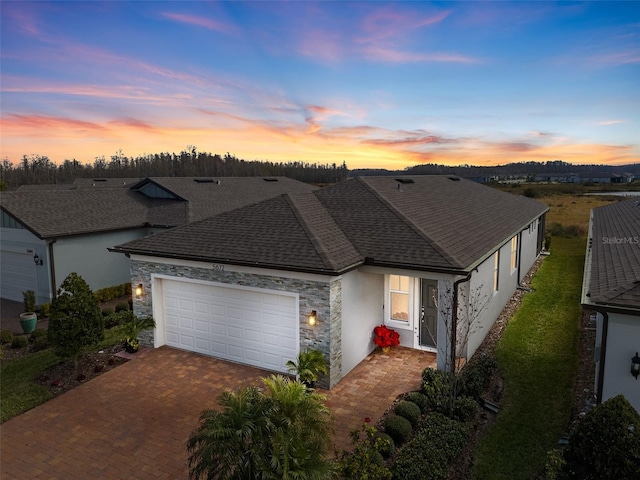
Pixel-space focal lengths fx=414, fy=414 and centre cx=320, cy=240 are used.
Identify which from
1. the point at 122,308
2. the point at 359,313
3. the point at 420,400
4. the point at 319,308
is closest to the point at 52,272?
the point at 122,308

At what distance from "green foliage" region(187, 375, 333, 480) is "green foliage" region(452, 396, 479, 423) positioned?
3.77 meters

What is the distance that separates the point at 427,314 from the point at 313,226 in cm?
413

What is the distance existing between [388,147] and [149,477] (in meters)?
31.1

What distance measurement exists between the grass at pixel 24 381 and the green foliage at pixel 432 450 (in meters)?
8.35

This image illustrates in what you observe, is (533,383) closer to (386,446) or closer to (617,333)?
(617,333)

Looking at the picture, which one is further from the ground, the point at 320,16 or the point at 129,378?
the point at 320,16

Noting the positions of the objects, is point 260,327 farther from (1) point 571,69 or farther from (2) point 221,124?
(2) point 221,124

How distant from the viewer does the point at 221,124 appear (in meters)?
28.0

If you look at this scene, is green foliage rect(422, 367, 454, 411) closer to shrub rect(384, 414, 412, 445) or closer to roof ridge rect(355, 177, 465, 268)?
shrub rect(384, 414, 412, 445)

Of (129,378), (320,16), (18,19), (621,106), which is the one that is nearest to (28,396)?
(129,378)

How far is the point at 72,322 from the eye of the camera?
35.3 feet

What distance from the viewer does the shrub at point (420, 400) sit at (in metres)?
8.88

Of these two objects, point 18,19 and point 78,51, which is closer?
point 18,19

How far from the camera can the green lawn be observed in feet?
24.0
